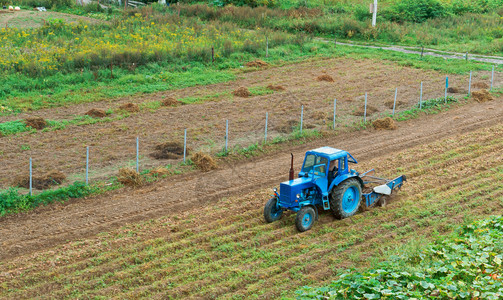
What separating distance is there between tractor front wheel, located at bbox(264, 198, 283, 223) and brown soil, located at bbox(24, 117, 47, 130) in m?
12.7

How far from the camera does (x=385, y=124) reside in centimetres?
2517

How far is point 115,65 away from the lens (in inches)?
1284

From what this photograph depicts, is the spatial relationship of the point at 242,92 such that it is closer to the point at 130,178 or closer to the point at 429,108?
the point at 429,108

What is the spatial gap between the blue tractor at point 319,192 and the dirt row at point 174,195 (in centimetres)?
318

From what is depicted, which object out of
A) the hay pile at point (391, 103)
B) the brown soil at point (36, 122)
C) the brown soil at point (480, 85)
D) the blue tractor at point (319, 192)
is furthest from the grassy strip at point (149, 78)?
the blue tractor at point (319, 192)

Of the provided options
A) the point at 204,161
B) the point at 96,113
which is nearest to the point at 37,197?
the point at 204,161

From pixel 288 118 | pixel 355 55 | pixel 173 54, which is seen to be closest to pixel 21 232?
pixel 288 118

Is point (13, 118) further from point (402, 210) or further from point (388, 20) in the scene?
point (388, 20)

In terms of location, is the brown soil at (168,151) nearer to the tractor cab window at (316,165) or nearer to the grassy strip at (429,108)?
the tractor cab window at (316,165)

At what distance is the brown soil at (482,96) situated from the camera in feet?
96.3

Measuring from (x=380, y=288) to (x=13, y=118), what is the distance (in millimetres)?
19184

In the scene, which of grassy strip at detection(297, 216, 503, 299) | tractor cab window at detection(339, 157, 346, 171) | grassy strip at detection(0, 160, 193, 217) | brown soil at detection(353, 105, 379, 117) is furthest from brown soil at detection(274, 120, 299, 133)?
grassy strip at detection(297, 216, 503, 299)

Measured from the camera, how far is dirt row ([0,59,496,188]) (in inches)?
815

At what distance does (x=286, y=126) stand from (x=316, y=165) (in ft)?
30.3
